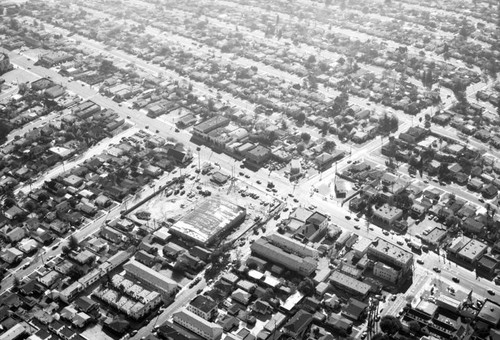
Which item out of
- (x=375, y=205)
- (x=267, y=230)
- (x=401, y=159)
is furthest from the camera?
(x=401, y=159)

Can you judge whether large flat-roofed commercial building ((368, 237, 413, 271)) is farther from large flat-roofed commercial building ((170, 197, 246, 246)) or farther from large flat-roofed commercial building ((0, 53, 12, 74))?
large flat-roofed commercial building ((0, 53, 12, 74))

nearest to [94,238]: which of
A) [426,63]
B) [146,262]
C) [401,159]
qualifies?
[146,262]

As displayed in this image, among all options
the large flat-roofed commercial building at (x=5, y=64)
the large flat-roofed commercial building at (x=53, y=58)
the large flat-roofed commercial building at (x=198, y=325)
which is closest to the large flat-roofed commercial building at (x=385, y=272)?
the large flat-roofed commercial building at (x=198, y=325)

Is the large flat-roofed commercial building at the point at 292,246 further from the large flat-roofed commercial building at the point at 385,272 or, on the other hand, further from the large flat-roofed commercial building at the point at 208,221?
the large flat-roofed commercial building at the point at 385,272

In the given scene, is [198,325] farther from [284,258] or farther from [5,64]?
[5,64]

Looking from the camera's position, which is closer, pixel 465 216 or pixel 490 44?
pixel 465 216

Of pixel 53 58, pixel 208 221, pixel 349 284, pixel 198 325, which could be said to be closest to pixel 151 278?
pixel 198 325

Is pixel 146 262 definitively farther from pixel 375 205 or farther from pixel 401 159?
pixel 401 159
